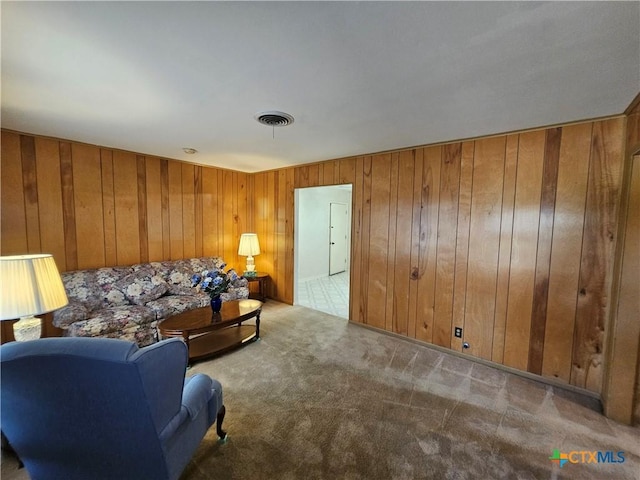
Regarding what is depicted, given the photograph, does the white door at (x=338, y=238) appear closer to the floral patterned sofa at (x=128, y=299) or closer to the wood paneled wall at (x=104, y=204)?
the wood paneled wall at (x=104, y=204)

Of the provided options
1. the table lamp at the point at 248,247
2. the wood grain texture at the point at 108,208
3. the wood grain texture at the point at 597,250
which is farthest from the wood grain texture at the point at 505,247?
the wood grain texture at the point at 108,208

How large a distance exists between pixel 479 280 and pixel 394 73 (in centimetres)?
220

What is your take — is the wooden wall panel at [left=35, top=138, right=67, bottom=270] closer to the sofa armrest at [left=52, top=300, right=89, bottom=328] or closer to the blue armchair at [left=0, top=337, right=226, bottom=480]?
the sofa armrest at [left=52, top=300, right=89, bottom=328]

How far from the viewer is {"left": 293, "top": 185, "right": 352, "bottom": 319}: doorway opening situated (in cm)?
472

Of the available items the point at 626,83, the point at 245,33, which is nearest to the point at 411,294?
the point at 626,83

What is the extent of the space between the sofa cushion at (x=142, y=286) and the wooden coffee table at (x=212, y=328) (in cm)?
70

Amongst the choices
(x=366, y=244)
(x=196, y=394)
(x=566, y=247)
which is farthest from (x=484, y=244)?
(x=196, y=394)

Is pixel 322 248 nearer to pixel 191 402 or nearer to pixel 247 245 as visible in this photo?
pixel 247 245

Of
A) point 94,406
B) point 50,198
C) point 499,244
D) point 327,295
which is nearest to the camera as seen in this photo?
point 94,406

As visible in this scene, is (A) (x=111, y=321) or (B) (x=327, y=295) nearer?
(A) (x=111, y=321)

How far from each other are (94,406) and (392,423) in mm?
1764

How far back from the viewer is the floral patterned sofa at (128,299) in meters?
2.56

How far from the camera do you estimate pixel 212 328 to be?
2533 mm

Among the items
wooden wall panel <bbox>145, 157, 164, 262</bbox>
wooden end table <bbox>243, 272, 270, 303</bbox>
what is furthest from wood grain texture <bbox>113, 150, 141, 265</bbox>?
wooden end table <bbox>243, 272, 270, 303</bbox>
